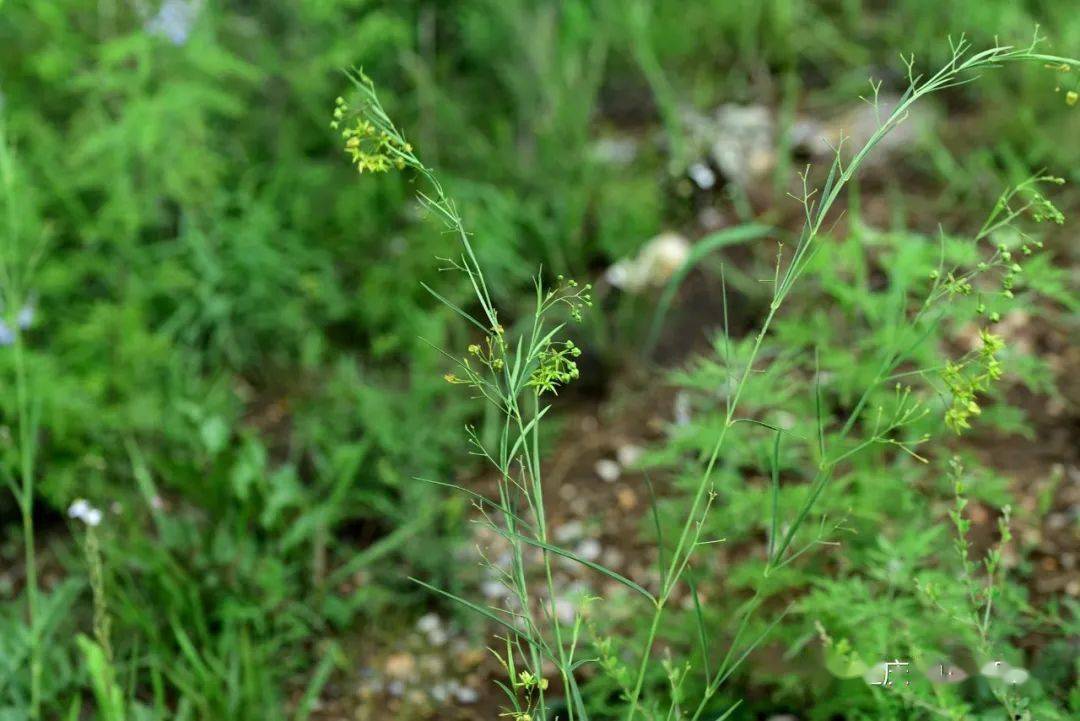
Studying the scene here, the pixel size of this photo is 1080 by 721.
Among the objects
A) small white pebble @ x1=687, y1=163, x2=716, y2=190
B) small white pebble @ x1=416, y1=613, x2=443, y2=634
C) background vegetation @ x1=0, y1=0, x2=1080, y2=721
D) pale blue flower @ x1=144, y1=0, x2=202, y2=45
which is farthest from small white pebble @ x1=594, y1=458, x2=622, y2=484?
pale blue flower @ x1=144, y1=0, x2=202, y2=45

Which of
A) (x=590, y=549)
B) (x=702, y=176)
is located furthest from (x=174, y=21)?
(x=590, y=549)

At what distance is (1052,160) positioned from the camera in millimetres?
3176

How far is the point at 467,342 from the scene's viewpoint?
125 inches

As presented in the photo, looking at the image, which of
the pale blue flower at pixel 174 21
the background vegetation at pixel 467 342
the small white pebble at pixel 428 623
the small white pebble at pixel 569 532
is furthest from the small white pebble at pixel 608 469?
the pale blue flower at pixel 174 21

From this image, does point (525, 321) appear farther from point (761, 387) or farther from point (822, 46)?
point (822, 46)

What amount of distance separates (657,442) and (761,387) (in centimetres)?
78

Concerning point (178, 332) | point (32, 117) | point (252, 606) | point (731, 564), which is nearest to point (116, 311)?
point (178, 332)

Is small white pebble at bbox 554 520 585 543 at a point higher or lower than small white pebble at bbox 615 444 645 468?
lower

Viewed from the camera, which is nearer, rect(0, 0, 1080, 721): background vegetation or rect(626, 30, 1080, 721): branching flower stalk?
rect(626, 30, 1080, 721): branching flower stalk

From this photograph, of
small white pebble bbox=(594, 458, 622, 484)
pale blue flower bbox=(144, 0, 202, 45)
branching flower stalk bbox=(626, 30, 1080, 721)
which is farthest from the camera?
pale blue flower bbox=(144, 0, 202, 45)

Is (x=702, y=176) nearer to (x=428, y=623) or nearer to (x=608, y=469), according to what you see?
(x=608, y=469)

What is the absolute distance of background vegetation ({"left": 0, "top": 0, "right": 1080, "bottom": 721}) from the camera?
7.18 ft

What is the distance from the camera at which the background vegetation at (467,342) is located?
2.19 metres

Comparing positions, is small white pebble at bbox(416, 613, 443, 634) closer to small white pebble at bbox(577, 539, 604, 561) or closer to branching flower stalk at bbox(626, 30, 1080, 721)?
small white pebble at bbox(577, 539, 604, 561)
